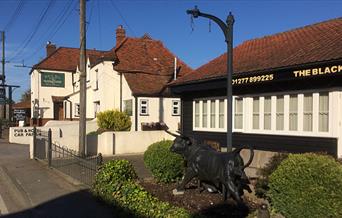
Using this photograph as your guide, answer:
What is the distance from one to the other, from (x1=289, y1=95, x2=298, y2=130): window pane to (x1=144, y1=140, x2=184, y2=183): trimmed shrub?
417 cm

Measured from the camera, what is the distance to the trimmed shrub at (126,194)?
7.50 metres

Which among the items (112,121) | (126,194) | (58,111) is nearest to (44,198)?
(126,194)

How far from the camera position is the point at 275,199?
752 centimetres

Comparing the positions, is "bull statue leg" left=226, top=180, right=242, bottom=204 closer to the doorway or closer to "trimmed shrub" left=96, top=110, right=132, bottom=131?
"trimmed shrub" left=96, top=110, right=132, bottom=131

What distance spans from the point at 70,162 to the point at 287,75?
23.2ft

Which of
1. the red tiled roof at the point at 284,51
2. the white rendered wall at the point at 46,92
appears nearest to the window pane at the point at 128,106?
the red tiled roof at the point at 284,51

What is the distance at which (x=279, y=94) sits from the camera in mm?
13844

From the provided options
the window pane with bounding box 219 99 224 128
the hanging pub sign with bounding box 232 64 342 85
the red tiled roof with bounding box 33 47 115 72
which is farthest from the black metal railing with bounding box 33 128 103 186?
the red tiled roof with bounding box 33 47 115 72

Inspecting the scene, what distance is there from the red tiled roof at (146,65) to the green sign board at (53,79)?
1238cm

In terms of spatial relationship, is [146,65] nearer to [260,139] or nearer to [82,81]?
[82,81]

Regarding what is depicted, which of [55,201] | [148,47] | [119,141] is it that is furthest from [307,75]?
[148,47]

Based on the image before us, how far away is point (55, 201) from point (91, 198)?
2.54ft

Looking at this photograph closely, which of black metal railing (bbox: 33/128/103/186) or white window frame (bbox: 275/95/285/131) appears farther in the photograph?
white window frame (bbox: 275/95/285/131)

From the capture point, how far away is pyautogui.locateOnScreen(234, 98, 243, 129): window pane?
15.7 metres
